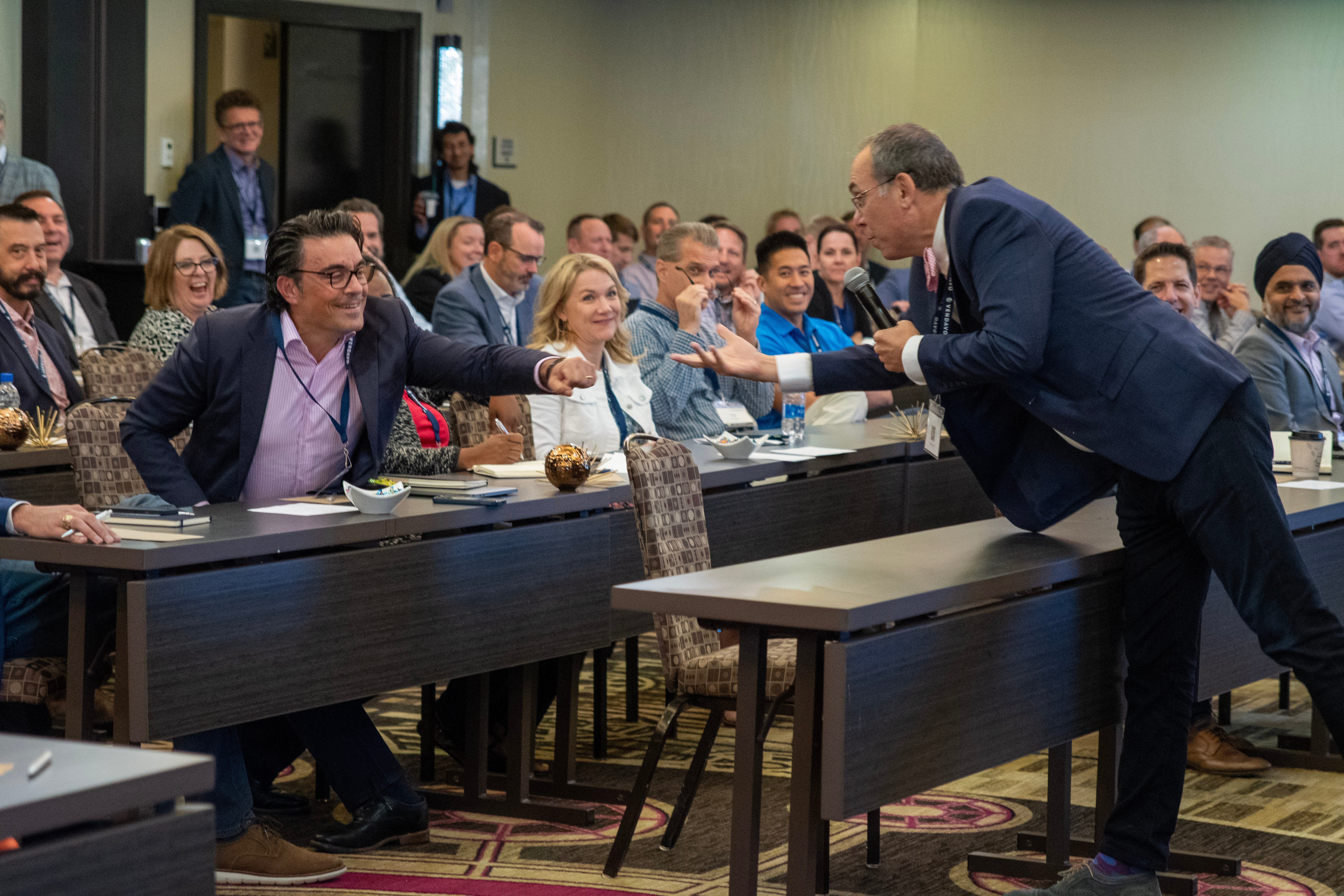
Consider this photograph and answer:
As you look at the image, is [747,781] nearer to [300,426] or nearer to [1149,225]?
[300,426]

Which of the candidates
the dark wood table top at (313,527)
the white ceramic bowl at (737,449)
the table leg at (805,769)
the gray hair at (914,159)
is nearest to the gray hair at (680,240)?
the white ceramic bowl at (737,449)

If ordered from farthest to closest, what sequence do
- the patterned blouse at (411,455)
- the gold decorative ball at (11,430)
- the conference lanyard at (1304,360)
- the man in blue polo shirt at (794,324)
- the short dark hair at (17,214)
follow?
the man in blue polo shirt at (794,324) < the short dark hair at (17,214) < the conference lanyard at (1304,360) < the gold decorative ball at (11,430) < the patterned blouse at (411,455)

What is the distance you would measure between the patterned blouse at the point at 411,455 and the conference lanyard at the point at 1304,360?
2.71 metres

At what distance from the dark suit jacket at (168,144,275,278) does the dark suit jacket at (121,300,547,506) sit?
5.02 m

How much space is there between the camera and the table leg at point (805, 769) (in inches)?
94.7

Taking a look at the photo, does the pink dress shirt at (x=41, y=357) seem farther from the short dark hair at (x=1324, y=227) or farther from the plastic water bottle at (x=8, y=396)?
the short dark hair at (x=1324, y=227)

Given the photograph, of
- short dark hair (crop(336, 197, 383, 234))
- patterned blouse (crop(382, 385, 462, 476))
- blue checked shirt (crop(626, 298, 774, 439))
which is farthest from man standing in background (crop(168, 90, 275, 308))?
patterned blouse (crop(382, 385, 462, 476))

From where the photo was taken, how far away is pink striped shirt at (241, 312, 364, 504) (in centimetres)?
344

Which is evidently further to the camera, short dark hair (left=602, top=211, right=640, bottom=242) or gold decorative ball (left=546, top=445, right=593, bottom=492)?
short dark hair (left=602, top=211, right=640, bottom=242)

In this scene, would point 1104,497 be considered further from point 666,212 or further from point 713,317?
point 666,212

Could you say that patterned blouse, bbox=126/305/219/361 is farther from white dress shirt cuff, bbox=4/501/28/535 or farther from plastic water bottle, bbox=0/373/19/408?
white dress shirt cuff, bbox=4/501/28/535

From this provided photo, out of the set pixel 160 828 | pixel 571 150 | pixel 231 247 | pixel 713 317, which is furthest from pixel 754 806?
pixel 571 150

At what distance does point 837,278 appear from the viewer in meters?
7.52

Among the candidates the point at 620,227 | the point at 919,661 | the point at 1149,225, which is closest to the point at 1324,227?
the point at 1149,225
